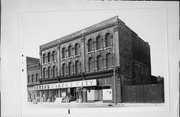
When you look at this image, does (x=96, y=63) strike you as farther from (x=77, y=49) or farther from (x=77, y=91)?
(x=77, y=91)

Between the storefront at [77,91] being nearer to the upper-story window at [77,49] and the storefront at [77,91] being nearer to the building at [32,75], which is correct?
the building at [32,75]

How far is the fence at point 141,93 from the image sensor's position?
143 inches

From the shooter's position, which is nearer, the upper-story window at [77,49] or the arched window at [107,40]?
the arched window at [107,40]

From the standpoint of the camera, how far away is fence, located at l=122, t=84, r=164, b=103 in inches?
143

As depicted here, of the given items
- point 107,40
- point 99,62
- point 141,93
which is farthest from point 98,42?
point 141,93

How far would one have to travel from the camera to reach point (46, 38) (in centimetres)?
376

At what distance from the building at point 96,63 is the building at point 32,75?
0.06 meters

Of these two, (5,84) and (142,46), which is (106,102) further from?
(5,84)

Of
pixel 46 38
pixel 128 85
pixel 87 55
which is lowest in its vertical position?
pixel 128 85

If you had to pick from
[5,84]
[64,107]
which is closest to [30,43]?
[5,84]

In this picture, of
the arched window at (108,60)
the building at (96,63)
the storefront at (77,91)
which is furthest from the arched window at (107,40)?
the storefront at (77,91)

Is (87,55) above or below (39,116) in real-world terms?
above

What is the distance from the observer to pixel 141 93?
3.64m

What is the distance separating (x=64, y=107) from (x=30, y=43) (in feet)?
3.30
